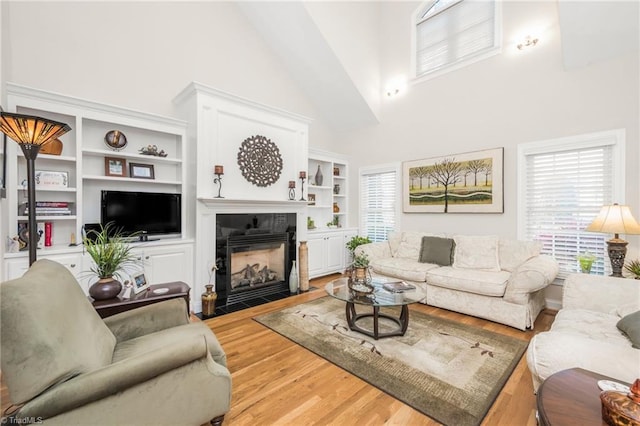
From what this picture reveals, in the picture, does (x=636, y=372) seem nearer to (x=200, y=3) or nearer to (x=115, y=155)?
(x=115, y=155)

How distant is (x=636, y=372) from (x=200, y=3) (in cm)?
582

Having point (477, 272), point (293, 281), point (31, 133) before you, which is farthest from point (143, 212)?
point (477, 272)

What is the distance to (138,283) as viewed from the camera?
2.57 metres

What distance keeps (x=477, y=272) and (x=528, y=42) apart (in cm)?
309

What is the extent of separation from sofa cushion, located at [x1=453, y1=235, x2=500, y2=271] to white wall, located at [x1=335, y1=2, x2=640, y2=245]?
40cm

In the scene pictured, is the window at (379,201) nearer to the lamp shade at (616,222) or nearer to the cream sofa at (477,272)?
the cream sofa at (477,272)

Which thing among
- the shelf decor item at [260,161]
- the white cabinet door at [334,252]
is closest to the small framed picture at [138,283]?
the shelf decor item at [260,161]

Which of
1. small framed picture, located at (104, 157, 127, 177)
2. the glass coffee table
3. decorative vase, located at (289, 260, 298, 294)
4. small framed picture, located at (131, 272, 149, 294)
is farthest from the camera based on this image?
decorative vase, located at (289, 260, 298, 294)

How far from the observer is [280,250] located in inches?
176

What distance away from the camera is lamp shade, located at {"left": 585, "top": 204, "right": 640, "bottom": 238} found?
2.69 m

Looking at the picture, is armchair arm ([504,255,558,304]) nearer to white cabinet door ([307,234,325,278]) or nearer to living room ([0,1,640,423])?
living room ([0,1,640,423])

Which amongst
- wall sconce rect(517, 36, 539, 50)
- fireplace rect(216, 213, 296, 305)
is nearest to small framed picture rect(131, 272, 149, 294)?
fireplace rect(216, 213, 296, 305)

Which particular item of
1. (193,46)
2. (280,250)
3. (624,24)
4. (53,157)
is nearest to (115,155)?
(53,157)

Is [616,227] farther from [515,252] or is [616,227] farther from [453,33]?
[453,33]
